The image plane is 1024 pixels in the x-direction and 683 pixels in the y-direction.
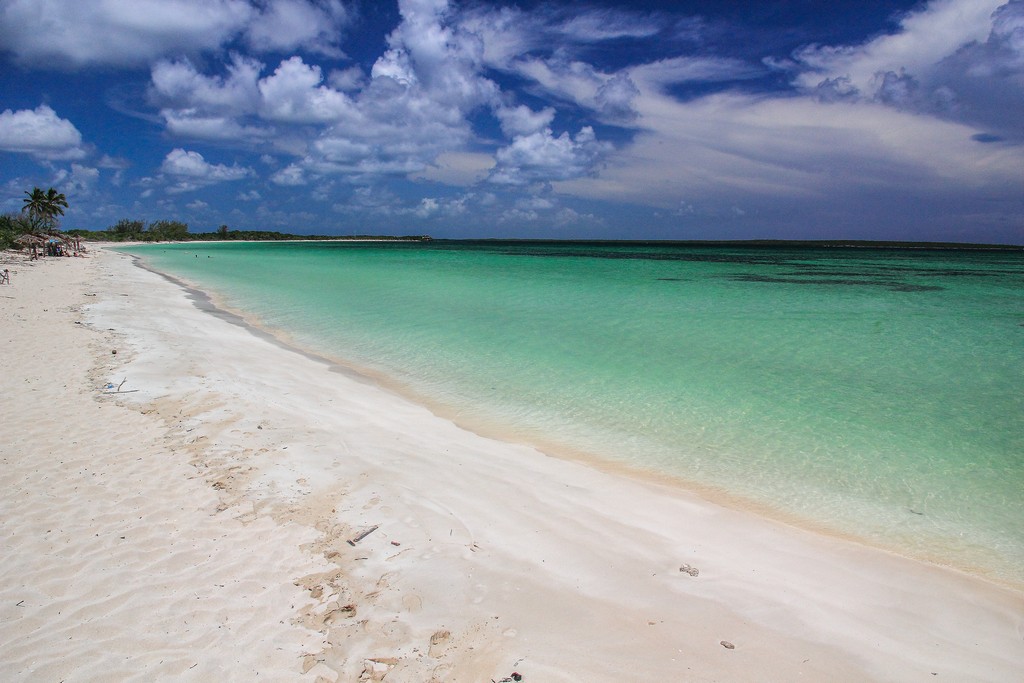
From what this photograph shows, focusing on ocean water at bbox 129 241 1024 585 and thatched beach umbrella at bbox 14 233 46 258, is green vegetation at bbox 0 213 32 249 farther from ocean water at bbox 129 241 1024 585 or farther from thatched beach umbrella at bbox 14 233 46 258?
ocean water at bbox 129 241 1024 585

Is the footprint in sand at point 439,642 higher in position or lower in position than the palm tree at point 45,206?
lower

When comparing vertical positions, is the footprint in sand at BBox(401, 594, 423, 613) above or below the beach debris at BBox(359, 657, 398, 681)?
above

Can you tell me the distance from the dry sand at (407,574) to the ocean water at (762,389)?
0.93 m

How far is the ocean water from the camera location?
210 inches

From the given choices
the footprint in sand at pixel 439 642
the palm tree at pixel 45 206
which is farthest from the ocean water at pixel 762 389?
the palm tree at pixel 45 206

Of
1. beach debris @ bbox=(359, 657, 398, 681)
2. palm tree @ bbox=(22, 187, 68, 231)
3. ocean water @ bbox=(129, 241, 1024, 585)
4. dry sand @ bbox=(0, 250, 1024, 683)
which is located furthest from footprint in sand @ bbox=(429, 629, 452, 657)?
palm tree @ bbox=(22, 187, 68, 231)

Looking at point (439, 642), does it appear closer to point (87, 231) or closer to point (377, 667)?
point (377, 667)

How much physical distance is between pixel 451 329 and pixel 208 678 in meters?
11.2

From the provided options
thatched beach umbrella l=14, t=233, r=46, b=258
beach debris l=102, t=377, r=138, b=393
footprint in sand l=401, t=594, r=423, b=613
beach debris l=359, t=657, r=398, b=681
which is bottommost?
beach debris l=359, t=657, r=398, b=681

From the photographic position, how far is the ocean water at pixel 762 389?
5336 mm

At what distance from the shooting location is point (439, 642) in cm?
295

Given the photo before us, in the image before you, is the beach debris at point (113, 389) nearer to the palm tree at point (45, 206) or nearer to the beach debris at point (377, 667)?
the beach debris at point (377, 667)

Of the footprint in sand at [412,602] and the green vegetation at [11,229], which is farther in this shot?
the green vegetation at [11,229]

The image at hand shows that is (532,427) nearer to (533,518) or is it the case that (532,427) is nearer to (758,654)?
(533,518)
